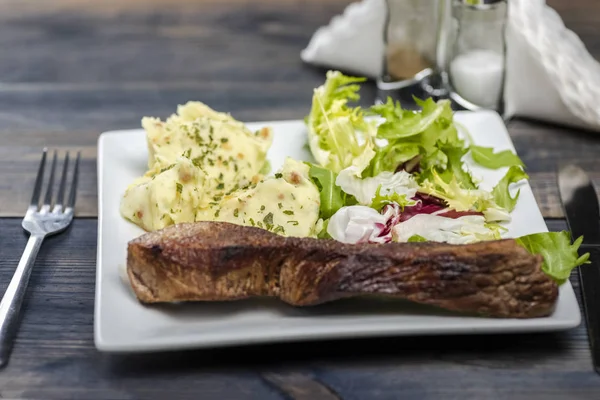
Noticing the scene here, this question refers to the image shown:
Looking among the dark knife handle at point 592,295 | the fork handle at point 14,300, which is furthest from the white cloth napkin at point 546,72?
the fork handle at point 14,300

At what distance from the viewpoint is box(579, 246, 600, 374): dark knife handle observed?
2.51 metres

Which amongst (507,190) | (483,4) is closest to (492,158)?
(507,190)

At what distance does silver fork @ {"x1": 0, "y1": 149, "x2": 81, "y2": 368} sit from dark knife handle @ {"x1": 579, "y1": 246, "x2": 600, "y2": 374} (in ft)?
5.87

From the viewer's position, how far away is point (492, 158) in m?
3.36

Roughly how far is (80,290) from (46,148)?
4.14 ft

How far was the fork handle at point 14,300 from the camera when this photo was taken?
8.45 ft

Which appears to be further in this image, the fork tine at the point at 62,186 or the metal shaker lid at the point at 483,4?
the metal shaker lid at the point at 483,4

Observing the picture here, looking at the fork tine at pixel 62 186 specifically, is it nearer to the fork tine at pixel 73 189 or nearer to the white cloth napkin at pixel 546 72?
the fork tine at pixel 73 189

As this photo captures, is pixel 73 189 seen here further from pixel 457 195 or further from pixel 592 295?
pixel 592 295

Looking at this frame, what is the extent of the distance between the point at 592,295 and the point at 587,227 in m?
0.43

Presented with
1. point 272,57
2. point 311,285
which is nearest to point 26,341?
point 311,285

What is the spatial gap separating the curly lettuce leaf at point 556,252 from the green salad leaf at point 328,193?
0.65 meters

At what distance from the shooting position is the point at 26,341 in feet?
8.68

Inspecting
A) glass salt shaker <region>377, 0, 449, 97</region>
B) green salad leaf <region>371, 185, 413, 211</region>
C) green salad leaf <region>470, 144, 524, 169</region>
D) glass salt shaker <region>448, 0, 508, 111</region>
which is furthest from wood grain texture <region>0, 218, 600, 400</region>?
glass salt shaker <region>377, 0, 449, 97</region>
